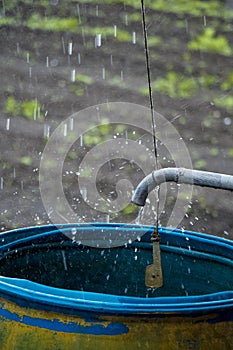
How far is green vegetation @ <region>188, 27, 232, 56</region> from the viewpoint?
3.27 m

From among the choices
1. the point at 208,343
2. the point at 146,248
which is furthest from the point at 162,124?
the point at 208,343

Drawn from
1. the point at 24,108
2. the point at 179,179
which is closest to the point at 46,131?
the point at 24,108

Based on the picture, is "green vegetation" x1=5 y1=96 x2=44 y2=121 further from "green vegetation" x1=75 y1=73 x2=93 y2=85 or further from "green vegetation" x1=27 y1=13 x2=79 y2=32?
"green vegetation" x1=27 y1=13 x2=79 y2=32

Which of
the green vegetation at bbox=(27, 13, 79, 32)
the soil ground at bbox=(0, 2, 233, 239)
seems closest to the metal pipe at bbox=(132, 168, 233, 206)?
the soil ground at bbox=(0, 2, 233, 239)

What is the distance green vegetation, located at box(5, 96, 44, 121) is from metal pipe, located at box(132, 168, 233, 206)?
2.17 metres

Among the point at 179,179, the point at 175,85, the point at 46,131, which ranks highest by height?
the point at 179,179

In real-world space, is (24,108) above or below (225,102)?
below

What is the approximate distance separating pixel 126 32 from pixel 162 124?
1.73 feet

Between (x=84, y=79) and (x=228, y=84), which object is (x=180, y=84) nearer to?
(x=228, y=84)

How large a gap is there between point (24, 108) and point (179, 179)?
89.6 inches

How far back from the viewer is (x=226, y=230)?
326 centimetres

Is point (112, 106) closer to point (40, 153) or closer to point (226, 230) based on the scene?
point (40, 153)

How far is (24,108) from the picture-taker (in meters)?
3.75

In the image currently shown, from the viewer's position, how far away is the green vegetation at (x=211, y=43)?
327 centimetres
